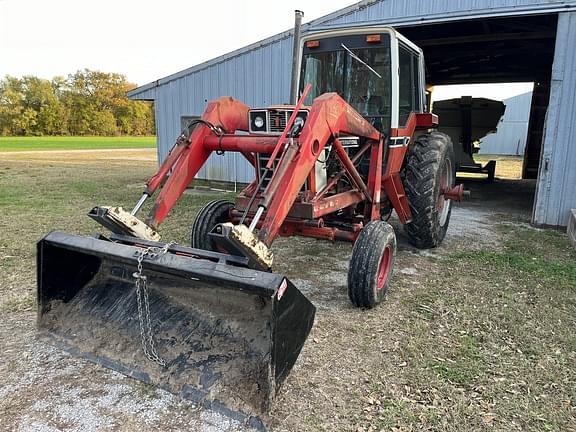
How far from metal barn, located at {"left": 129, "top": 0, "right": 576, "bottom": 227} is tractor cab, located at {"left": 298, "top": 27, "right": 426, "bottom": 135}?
3.06m

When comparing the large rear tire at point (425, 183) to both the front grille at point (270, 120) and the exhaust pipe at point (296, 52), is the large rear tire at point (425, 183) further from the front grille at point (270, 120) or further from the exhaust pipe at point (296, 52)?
the front grille at point (270, 120)

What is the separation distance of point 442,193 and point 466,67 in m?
8.55

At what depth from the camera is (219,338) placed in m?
2.82

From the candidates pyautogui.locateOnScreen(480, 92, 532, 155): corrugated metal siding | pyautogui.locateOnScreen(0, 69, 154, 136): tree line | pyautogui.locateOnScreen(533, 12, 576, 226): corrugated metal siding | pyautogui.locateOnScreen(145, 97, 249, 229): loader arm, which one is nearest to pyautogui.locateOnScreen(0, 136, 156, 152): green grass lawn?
pyautogui.locateOnScreen(0, 69, 154, 136): tree line

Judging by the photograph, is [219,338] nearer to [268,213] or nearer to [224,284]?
[224,284]

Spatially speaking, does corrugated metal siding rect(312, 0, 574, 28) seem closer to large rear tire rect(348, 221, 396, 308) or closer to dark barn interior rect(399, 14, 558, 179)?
dark barn interior rect(399, 14, 558, 179)

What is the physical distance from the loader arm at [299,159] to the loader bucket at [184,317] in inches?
18.3

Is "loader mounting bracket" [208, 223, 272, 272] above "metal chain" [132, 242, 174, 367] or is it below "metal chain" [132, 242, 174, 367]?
above

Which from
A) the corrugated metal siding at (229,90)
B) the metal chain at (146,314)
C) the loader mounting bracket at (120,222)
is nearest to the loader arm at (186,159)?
the loader mounting bracket at (120,222)

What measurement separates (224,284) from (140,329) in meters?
0.86

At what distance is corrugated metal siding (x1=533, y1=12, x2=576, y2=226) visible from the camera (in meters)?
6.68

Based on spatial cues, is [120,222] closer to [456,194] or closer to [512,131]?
[456,194]

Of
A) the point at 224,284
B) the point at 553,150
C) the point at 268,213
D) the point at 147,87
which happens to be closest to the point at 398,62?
the point at 268,213

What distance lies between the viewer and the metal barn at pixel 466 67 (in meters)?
6.82
